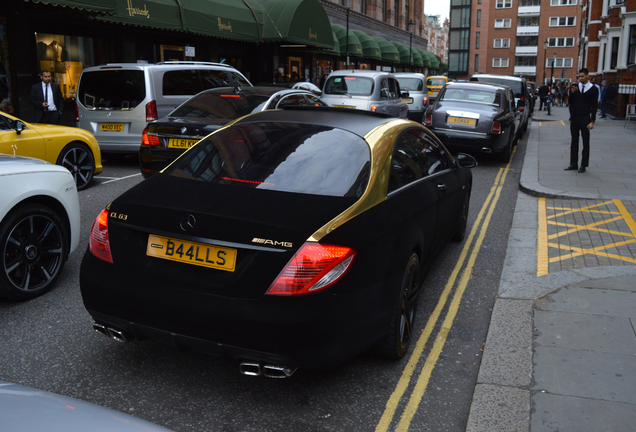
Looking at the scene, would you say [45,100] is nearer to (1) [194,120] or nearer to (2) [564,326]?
(1) [194,120]

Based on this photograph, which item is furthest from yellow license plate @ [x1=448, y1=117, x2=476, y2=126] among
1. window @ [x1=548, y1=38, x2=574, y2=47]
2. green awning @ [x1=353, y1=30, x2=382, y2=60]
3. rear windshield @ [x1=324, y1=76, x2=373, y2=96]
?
window @ [x1=548, y1=38, x2=574, y2=47]

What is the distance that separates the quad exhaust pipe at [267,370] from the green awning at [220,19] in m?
17.8

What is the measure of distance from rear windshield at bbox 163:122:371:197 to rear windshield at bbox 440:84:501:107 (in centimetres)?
1013

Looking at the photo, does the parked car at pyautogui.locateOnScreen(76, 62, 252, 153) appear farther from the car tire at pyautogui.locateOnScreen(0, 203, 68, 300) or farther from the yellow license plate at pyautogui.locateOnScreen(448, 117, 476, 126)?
the car tire at pyautogui.locateOnScreen(0, 203, 68, 300)

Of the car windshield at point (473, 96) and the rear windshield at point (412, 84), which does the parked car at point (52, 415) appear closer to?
the car windshield at point (473, 96)

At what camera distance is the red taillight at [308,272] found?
9.58 ft

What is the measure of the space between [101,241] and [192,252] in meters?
0.68

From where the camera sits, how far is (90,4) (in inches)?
551

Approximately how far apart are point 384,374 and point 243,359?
1.09 m

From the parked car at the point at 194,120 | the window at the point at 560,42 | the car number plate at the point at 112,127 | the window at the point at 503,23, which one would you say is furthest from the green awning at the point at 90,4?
the window at the point at 503,23

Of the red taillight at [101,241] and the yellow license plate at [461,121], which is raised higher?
the yellow license plate at [461,121]

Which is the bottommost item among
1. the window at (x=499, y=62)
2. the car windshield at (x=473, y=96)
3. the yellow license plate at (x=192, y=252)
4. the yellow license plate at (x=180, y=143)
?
the yellow license plate at (x=192, y=252)

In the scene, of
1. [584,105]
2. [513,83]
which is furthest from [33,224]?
[513,83]

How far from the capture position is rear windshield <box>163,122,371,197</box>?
3.51m
